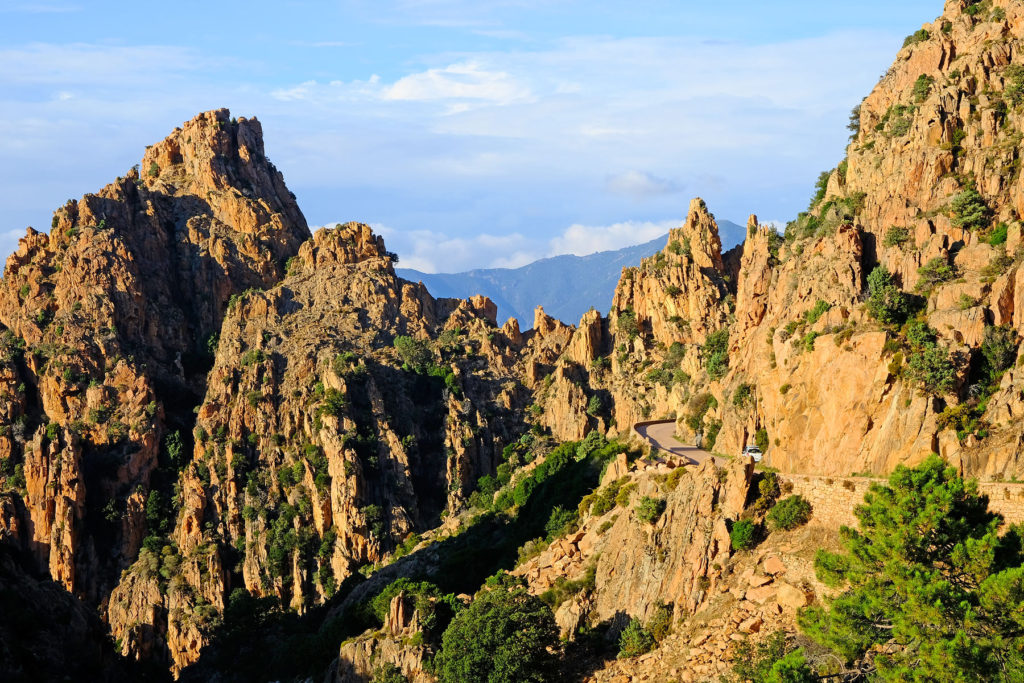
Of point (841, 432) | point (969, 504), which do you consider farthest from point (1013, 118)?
point (969, 504)

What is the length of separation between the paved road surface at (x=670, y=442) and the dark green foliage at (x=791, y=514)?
1066cm

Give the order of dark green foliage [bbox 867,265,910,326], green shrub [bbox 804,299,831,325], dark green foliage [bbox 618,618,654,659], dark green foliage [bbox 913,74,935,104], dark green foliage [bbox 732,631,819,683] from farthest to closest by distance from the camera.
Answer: dark green foliage [bbox 913,74,935,104] < green shrub [bbox 804,299,831,325] < dark green foliage [bbox 867,265,910,326] < dark green foliage [bbox 618,618,654,659] < dark green foliage [bbox 732,631,819,683]

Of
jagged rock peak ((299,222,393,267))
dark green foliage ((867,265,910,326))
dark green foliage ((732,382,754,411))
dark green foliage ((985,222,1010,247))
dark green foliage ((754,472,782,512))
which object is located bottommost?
dark green foliage ((754,472,782,512))

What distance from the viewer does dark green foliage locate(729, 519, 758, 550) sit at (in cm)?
5509

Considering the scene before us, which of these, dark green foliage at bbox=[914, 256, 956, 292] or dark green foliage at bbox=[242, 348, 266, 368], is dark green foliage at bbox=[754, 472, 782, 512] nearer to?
dark green foliage at bbox=[914, 256, 956, 292]

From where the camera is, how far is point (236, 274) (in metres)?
142

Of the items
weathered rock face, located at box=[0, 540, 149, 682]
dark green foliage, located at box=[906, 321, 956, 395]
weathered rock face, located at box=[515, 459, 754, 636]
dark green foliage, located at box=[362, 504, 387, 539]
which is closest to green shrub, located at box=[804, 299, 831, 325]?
dark green foliage, located at box=[906, 321, 956, 395]

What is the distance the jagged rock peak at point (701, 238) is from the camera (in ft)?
391

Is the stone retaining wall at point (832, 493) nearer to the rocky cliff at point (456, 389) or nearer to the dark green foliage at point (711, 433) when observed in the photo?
the rocky cliff at point (456, 389)

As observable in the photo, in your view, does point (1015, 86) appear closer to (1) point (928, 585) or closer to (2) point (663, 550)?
(2) point (663, 550)

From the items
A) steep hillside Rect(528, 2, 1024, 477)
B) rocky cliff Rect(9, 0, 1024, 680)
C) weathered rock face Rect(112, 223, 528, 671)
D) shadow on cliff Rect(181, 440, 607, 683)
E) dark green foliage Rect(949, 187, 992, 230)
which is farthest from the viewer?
weathered rock face Rect(112, 223, 528, 671)

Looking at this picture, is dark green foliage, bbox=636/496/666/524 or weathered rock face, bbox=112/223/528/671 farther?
weathered rock face, bbox=112/223/528/671

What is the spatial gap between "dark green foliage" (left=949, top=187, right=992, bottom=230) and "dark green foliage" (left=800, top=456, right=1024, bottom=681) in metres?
21.4

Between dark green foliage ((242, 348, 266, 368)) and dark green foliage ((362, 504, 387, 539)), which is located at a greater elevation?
dark green foliage ((242, 348, 266, 368))
